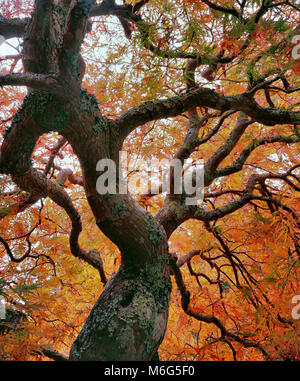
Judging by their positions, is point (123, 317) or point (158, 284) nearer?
point (123, 317)

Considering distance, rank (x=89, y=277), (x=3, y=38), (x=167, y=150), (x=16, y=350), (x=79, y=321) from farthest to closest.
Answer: (x=89, y=277), (x=79, y=321), (x=167, y=150), (x=3, y=38), (x=16, y=350)

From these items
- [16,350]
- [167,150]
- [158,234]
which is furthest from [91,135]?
[167,150]

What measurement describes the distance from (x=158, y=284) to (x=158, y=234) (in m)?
0.20

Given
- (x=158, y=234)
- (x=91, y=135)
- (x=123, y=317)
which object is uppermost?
(x=91, y=135)

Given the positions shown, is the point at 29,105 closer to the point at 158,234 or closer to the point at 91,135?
the point at 91,135

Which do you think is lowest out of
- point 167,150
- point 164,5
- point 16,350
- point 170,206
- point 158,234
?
point 16,350

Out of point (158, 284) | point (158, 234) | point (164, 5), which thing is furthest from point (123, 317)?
point (164, 5)

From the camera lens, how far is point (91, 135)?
0.97 meters

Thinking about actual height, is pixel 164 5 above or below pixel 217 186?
above

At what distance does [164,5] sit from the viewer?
1.13 meters

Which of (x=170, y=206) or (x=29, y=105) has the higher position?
(x=29, y=105)

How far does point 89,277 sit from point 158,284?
6.18 feet

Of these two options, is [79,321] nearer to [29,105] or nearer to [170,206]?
[170,206]

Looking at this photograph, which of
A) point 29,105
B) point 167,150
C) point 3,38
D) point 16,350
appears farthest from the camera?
point 167,150
